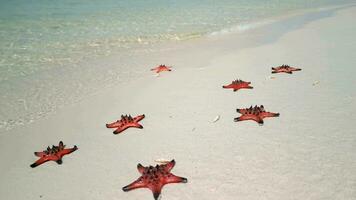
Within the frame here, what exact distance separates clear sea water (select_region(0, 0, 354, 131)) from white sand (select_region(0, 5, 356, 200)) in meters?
1.04

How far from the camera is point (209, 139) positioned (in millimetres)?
4918

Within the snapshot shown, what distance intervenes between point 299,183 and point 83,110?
4.00m

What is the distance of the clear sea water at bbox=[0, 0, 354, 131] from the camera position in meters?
7.09

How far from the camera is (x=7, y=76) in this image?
→ 841 cm

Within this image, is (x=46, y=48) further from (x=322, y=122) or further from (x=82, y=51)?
(x=322, y=122)

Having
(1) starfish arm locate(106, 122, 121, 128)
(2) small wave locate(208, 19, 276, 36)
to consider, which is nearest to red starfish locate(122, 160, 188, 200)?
(1) starfish arm locate(106, 122, 121, 128)

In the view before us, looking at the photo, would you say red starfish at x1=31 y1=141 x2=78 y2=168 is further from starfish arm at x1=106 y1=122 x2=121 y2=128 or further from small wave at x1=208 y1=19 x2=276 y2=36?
small wave at x1=208 y1=19 x2=276 y2=36

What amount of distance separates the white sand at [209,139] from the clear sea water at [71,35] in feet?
3.42

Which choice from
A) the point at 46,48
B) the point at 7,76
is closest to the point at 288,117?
the point at 7,76

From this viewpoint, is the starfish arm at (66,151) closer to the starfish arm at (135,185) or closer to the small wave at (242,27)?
the starfish arm at (135,185)

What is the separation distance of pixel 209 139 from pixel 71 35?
1007cm

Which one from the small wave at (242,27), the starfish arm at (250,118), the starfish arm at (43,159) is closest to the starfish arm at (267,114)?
the starfish arm at (250,118)

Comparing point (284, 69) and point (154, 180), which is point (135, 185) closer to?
point (154, 180)

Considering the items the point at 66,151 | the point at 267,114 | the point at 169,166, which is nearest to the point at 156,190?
the point at 169,166
